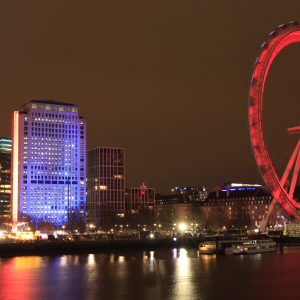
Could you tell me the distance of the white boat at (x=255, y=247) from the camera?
79.8 m

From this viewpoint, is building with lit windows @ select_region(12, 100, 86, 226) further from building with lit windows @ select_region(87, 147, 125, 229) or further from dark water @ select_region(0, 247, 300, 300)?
dark water @ select_region(0, 247, 300, 300)

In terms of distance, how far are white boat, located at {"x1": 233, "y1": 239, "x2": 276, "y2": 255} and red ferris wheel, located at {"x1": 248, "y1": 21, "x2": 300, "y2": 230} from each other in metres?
7.41

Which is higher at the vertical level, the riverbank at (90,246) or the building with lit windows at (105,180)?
the building with lit windows at (105,180)

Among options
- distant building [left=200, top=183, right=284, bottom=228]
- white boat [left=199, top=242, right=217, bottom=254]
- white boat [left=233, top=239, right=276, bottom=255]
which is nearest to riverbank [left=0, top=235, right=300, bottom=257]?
white boat [left=233, top=239, right=276, bottom=255]

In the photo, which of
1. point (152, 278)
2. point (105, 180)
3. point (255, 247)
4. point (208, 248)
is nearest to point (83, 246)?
point (208, 248)

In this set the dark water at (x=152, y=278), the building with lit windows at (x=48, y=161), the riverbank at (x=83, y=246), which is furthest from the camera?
the building with lit windows at (x=48, y=161)

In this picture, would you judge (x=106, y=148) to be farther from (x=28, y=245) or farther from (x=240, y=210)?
(x=28, y=245)

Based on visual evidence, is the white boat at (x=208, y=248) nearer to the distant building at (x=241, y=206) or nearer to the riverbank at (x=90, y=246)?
the riverbank at (x=90, y=246)

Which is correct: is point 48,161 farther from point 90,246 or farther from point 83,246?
point 83,246

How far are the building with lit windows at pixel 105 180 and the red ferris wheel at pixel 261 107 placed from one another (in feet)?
357

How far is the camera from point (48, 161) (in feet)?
549

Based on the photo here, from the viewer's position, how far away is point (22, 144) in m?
164

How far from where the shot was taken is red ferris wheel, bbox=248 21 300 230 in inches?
2847

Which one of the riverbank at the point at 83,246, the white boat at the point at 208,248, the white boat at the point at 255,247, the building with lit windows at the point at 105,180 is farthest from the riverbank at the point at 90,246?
the building with lit windows at the point at 105,180
